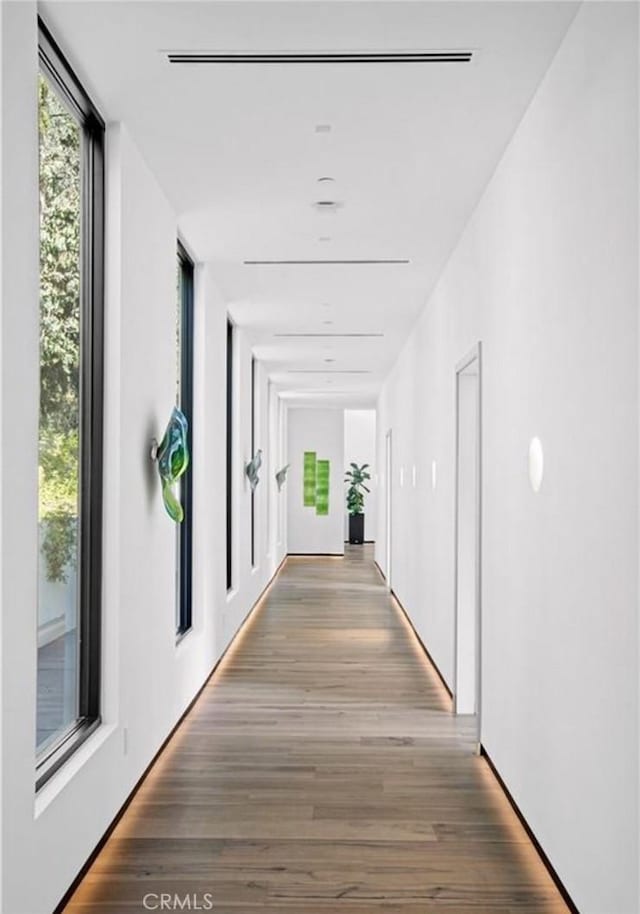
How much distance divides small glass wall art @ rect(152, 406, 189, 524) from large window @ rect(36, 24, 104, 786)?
2.34 feet

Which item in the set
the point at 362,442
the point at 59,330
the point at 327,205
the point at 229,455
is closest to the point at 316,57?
the point at 59,330

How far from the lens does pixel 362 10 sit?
2.85 m

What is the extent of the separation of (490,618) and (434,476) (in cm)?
254

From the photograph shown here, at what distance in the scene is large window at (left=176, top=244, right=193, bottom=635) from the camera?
5871mm

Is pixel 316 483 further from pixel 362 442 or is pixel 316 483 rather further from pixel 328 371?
pixel 328 371

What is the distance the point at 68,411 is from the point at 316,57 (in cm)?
149

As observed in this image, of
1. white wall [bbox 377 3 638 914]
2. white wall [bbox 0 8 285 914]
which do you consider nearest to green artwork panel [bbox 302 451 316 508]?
white wall [bbox 0 8 285 914]

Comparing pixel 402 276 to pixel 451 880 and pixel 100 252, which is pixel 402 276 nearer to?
pixel 100 252

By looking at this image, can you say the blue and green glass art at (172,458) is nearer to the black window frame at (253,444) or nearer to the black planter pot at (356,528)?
the black window frame at (253,444)

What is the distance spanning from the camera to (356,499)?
21.6 m

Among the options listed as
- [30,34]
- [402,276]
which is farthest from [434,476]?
[30,34]

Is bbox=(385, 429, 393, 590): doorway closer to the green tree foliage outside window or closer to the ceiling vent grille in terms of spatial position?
the green tree foliage outside window

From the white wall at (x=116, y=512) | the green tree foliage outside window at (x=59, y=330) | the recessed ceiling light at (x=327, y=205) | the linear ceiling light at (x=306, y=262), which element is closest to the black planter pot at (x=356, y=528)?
the white wall at (x=116, y=512)

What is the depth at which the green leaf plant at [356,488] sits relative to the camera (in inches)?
846
